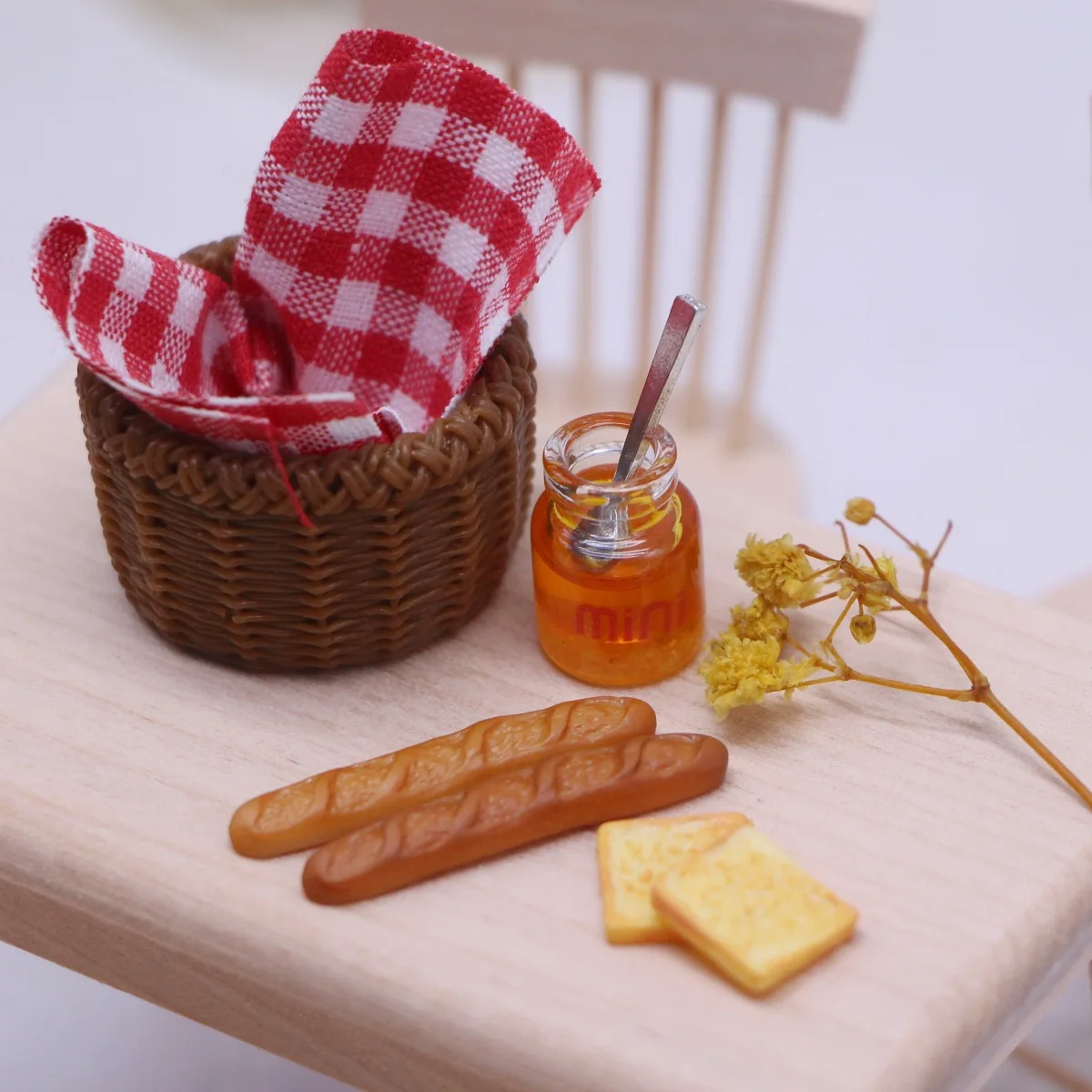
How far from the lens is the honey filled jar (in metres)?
0.64

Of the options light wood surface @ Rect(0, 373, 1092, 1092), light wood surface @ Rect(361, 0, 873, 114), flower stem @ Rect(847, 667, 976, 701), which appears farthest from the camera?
light wood surface @ Rect(361, 0, 873, 114)

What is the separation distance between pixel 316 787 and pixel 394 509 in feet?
0.38

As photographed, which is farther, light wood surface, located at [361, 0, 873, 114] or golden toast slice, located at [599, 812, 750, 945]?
light wood surface, located at [361, 0, 873, 114]

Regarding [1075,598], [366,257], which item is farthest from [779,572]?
[1075,598]

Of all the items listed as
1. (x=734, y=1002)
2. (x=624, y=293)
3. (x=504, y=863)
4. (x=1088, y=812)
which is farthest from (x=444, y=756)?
(x=624, y=293)

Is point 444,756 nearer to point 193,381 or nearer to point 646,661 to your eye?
point 646,661

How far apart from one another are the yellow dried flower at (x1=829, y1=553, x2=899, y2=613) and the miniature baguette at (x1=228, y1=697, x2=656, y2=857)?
102 millimetres

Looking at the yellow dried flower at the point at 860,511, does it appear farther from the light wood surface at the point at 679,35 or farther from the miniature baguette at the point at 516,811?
the light wood surface at the point at 679,35

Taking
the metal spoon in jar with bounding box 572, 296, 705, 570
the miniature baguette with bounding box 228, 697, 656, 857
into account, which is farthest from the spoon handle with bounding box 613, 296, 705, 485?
the miniature baguette with bounding box 228, 697, 656, 857

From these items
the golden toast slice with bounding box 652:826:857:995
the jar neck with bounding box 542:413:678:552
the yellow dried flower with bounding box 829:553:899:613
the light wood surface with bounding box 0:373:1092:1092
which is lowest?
the light wood surface with bounding box 0:373:1092:1092

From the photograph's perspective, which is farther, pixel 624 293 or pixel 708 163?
pixel 624 293

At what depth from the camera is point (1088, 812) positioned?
2.03 feet

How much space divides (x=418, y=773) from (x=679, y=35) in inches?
20.1

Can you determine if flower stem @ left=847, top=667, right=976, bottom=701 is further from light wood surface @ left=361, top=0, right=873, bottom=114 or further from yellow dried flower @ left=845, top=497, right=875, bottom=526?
light wood surface @ left=361, top=0, right=873, bottom=114
